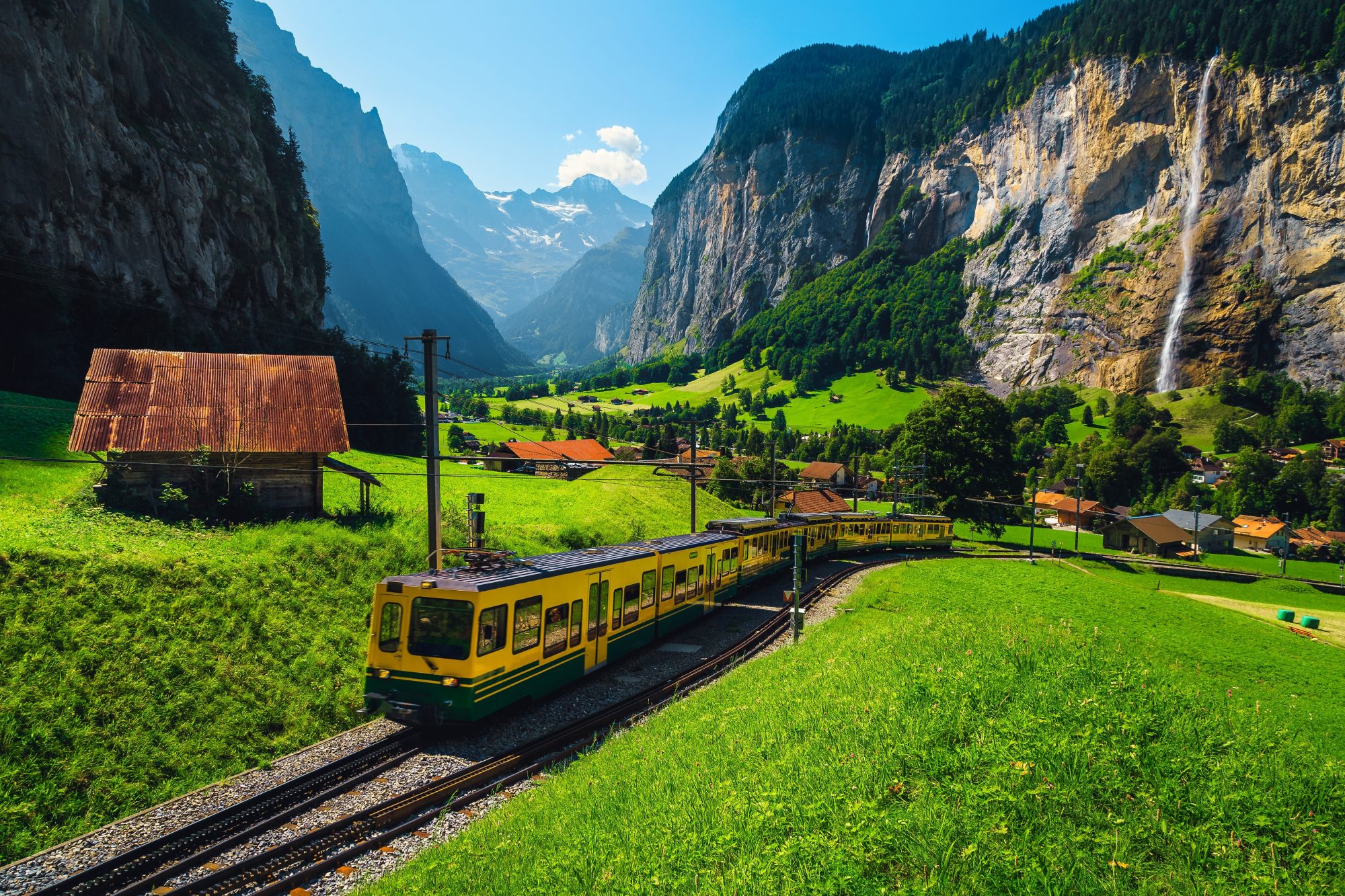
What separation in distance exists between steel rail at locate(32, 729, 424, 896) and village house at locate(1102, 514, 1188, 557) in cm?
8375

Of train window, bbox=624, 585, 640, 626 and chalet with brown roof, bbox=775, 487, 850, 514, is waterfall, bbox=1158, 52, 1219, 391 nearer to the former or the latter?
chalet with brown roof, bbox=775, 487, 850, 514

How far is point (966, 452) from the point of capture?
56.9 m

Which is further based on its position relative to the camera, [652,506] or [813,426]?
[813,426]

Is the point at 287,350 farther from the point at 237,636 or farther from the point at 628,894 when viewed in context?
the point at 628,894

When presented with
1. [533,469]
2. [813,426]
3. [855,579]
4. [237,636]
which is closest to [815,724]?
[237,636]

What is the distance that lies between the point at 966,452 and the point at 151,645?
56674 millimetres

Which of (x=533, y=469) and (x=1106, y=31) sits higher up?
(x=1106, y=31)

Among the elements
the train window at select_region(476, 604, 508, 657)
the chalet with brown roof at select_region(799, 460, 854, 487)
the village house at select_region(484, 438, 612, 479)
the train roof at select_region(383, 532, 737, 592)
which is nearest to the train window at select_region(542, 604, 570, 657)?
the train roof at select_region(383, 532, 737, 592)

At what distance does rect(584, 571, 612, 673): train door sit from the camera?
16.2m

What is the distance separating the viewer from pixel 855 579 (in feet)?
114

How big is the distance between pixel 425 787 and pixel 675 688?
266 inches

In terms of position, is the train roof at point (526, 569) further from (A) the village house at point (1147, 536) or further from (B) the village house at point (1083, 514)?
(B) the village house at point (1083, 514)

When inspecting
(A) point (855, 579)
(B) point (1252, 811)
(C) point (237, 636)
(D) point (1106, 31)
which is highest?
(D) point (1106, 31)

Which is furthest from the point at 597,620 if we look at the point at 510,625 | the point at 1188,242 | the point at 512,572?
the point at 1188,242
